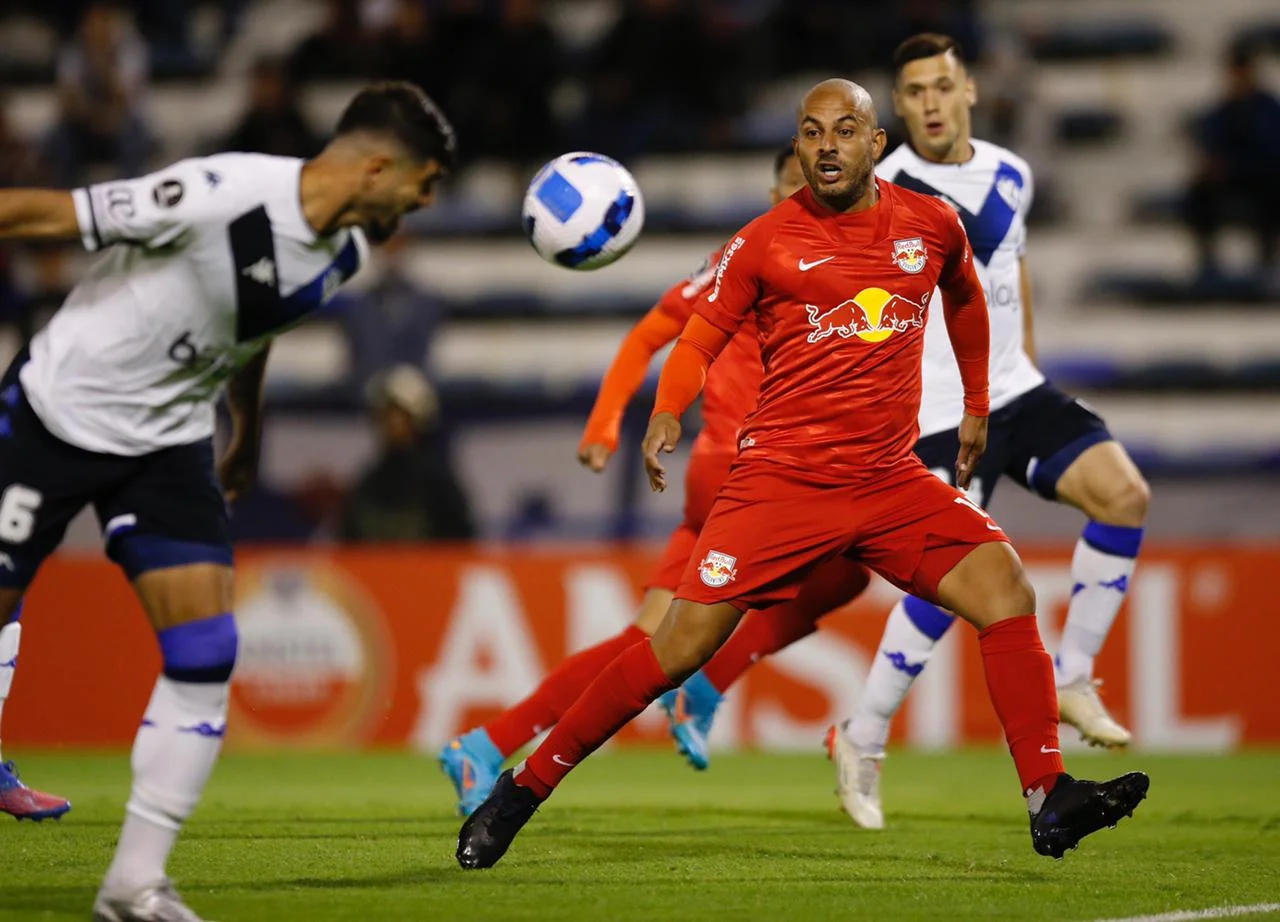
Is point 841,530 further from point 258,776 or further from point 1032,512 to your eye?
point 1032,512

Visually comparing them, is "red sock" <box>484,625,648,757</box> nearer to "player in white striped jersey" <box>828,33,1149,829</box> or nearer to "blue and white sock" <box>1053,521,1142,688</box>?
"player in white striped jersey" <box>828,33,1149,829</box>

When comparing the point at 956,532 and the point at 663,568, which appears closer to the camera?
the point at 956,532

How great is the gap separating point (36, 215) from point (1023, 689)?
10.2 ft

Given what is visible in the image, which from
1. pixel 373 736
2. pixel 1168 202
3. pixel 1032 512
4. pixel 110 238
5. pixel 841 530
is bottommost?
pixel 373 736

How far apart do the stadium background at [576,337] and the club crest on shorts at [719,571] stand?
581 cm

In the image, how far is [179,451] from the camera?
512cm

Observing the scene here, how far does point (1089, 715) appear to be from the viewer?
753cm

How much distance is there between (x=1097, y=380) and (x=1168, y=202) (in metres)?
2.50

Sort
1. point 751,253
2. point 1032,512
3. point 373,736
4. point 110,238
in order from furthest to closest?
point 1032,512 → point 373,736 → point 751,253 → point 110,238

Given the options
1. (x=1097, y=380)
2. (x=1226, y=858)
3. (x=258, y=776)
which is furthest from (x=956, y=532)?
(x=1097, y=380)

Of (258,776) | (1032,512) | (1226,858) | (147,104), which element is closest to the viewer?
(1226,858)

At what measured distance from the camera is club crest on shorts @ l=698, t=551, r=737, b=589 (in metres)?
5.79

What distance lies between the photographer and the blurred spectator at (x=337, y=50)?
16.5m

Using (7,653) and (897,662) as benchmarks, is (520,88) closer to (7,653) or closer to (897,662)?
(897,662)
